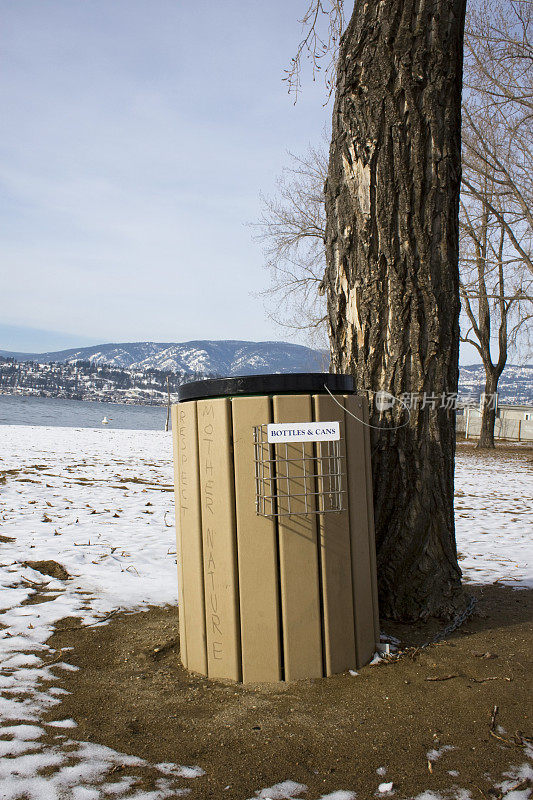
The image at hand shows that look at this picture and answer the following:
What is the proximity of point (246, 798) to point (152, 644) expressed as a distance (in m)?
1.27

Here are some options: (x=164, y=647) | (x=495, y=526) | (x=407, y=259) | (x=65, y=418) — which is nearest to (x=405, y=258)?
(x=407, y=259)

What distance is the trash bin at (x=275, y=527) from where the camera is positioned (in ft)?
7.51

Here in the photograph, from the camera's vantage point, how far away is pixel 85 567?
404 centimetres

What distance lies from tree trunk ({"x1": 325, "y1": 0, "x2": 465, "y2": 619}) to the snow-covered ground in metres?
1.31

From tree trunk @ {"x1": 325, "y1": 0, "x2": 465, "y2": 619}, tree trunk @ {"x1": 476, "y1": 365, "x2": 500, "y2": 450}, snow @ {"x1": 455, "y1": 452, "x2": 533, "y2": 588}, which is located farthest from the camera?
tree trunk @ {"x1": 476, "y1": 365, "x2": 500, "y2": 450}

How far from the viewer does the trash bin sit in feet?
7.51

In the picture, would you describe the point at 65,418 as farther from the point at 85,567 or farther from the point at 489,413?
the point at 85,567

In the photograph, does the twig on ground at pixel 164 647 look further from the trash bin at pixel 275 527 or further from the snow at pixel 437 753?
the snow at pixel 437 753

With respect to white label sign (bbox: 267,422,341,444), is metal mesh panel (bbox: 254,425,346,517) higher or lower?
lower

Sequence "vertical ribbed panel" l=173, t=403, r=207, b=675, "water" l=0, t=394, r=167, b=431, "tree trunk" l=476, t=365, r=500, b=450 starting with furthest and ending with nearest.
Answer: "water" l=0, t=394, r=167, b=431, "tree trunk" l=476, t=365, r=500, b=450, "vertical ribbed panel" l=173, t=403, r=207, b=675

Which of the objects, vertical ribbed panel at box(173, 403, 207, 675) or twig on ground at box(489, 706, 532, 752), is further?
vertical ribbed panel at box(173, 403, 207, 675)

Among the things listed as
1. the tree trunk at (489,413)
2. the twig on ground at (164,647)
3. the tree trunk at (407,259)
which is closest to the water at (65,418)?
the tree trunk at (489,413)

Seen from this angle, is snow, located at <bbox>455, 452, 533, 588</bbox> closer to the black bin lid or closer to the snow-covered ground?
the snow-covered ground

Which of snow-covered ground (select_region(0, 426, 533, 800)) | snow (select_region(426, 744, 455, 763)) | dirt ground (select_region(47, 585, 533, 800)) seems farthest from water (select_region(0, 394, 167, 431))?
snow (select_region(426, 744, 455, 763))
